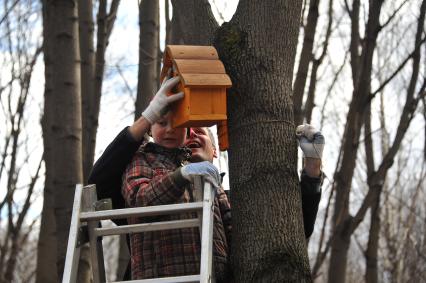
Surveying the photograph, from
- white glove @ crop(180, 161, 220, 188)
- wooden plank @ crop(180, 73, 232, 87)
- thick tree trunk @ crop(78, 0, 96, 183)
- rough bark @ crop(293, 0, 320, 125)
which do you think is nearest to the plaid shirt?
white glove @ crop(180, 161, 220, 188)

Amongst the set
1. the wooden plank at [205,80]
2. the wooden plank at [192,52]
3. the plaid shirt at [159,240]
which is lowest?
the plaid shirt at [159,240]

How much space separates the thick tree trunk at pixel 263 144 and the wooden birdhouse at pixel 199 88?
161 millimetres

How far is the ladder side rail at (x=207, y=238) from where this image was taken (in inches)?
116

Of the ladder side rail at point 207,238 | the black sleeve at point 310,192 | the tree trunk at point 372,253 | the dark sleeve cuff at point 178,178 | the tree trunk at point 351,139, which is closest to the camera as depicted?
the ladder side rail at point 207,238

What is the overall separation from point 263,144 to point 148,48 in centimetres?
352

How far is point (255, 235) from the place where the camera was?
3312 mm

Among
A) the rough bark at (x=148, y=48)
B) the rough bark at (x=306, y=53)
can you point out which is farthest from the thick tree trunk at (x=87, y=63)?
the rough bark at (x=306, y=53)

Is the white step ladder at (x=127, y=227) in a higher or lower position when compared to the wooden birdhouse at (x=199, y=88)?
lower

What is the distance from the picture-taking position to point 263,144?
3445 millimetres

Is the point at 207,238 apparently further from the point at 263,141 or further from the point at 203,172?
the point at 263,141

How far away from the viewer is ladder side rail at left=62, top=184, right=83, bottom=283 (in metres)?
3.05

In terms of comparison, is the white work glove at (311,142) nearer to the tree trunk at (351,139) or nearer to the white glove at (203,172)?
the white glove at (203,172)

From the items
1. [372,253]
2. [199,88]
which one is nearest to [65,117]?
[199,88]

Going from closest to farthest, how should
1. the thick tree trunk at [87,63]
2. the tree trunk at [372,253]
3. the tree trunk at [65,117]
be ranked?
the tree trunk at [65,117], the thick tree trunk at [87,63], the tree trunk at [372,253]
